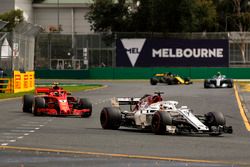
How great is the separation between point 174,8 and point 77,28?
2916cm

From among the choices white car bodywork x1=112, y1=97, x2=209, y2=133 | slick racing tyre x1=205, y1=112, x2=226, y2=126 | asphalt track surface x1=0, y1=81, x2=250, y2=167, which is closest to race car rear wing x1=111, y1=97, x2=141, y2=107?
white car bodywork x1=112, y1=97, x2=209, y2=133

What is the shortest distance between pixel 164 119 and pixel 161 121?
0.15 metres

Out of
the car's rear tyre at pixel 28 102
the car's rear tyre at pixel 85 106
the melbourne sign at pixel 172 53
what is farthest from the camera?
the melbourne sign at pixel 172 53

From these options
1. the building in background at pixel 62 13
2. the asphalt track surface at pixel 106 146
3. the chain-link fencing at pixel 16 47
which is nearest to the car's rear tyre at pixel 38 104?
the asphalt track surface at pixel 106 146

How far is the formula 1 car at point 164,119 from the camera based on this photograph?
16797mm

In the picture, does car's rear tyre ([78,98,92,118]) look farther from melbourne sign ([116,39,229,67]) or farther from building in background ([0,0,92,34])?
building in background ([0,0,92,34])

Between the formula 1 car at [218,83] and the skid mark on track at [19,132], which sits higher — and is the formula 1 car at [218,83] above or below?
above

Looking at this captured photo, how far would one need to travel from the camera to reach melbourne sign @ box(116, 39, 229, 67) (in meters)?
73.9

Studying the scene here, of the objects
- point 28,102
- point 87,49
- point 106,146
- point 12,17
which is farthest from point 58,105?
point 12,17

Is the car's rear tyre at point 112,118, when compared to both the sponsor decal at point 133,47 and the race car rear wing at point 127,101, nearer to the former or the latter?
the race car rear wing at point 127,101

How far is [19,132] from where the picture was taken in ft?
57.8

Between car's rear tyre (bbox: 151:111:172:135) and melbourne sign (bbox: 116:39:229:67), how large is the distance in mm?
56461

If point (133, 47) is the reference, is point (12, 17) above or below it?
above

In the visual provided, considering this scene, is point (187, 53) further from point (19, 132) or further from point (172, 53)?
point (19, 132)
